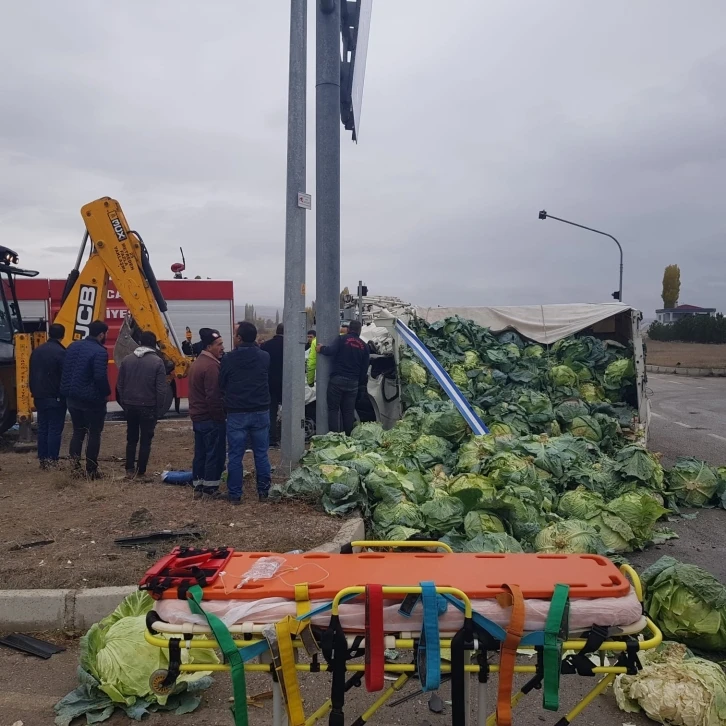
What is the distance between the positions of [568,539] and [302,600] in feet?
12.1

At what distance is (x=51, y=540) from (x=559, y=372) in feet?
27.6

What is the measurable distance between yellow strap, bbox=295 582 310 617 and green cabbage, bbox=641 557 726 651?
275 cm

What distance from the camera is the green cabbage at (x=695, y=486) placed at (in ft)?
25.7

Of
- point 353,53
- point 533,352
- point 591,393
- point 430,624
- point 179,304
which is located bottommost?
point 430,624

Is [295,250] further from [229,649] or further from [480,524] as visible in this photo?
[229,649]

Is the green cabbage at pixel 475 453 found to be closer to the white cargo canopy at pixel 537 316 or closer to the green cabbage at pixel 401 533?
the green cabbage at pixel 401 533

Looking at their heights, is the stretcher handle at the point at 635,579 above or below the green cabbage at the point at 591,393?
below

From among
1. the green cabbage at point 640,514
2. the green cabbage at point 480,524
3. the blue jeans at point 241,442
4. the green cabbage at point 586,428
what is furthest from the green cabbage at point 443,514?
the green cabbage at point 586,428

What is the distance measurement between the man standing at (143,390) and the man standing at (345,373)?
90.2 inches

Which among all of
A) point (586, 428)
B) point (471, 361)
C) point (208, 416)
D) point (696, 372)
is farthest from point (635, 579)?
point (696, 372)

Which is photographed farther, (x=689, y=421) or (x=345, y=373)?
(x=689, y=421)

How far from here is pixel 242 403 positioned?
257 inches

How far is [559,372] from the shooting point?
1115 centimetres

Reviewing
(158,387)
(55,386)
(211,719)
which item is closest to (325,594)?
(211,719)
